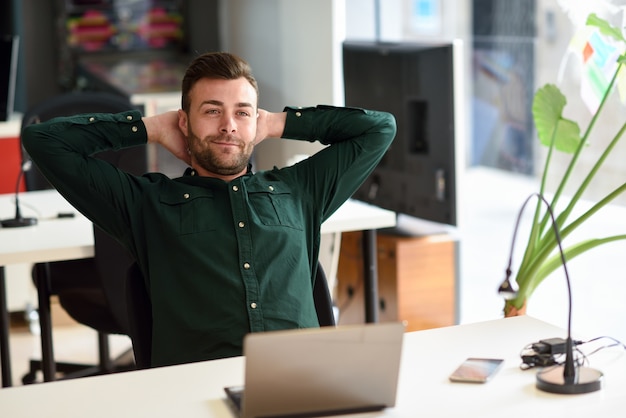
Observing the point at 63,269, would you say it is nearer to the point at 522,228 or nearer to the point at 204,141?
the point at 204,141

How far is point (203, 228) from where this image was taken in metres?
2.23

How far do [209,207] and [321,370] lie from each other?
760 mm

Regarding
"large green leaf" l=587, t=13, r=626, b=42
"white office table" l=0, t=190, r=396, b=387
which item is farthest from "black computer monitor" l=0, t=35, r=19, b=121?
"large green leaf" l=587, t=13, r=626, b=42

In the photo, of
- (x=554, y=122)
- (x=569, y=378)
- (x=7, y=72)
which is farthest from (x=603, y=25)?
(x=7, y=72)

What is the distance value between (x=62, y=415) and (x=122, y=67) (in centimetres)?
425

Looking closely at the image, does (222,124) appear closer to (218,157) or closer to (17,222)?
(218,157)

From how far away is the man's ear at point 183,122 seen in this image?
2363mm

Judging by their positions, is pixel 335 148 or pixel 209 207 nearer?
pixel 209 207

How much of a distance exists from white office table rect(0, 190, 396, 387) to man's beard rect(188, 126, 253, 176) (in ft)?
2.27

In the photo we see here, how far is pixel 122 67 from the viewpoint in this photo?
5.74 meters

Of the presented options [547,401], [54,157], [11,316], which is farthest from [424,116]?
[11,316]

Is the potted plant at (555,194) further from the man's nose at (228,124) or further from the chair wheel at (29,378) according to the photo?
the chair wheel at (29,378)

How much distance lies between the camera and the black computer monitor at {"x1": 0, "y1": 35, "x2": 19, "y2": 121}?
5.04 metres

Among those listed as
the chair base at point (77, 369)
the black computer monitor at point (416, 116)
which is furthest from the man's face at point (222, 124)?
the chair base at point (77, 369)
